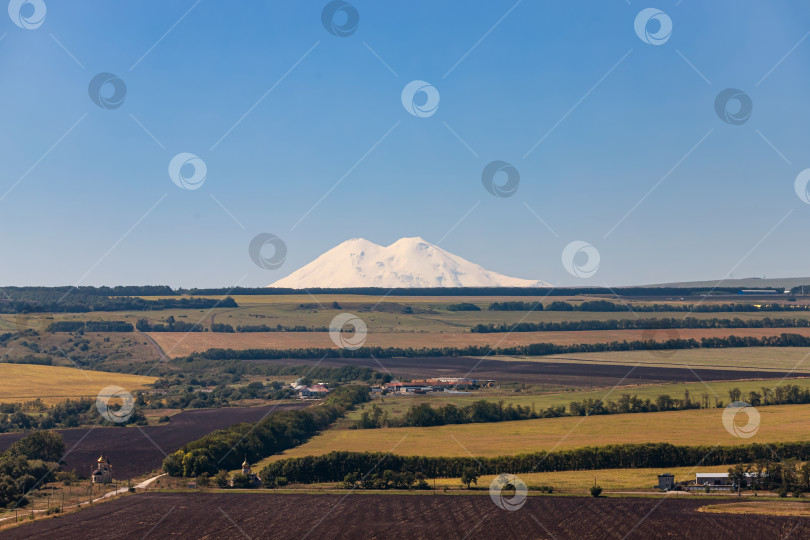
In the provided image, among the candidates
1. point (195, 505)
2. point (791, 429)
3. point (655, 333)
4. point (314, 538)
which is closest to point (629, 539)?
point (314, 538)

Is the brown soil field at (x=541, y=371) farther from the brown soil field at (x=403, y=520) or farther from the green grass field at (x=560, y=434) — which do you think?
the brown soil field at (x=403, y=520)

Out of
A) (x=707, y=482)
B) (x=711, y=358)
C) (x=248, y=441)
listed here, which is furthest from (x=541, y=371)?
(x=707, y=482)

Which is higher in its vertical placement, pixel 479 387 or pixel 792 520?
pixel 479 387

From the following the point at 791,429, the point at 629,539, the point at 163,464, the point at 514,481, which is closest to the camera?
the point at 629,539

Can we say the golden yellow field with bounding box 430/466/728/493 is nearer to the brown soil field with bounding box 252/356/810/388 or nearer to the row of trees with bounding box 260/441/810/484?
the row of trees with bounding box 260/441/810/484

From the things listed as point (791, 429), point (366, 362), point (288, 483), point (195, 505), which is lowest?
point (195, 505)

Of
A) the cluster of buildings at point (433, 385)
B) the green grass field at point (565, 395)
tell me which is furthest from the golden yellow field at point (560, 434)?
the cluster of buildings at point (433, 385)

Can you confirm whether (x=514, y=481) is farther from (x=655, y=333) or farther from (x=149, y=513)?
(x=655, y=333)
